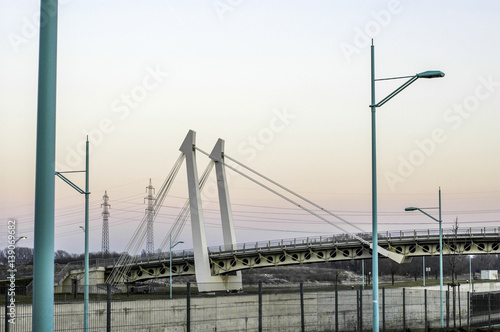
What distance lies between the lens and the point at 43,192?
6.38 m

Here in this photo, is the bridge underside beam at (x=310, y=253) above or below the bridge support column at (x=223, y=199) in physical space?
below

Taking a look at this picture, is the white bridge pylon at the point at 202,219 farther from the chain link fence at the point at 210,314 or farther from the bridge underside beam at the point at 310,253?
the chain link fence at the point at 210,314

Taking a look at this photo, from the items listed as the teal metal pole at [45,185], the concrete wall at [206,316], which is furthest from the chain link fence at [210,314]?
the teal metal pole at [45,185]

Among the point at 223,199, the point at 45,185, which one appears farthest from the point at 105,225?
the point at 45,185

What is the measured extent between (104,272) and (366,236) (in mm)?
29250

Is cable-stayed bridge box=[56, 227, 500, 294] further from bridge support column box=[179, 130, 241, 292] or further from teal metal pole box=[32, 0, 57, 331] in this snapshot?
teal metal pole box=[32, 0, 57, 331]

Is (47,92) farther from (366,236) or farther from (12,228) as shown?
(366,236)

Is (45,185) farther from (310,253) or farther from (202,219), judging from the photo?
(310,253)

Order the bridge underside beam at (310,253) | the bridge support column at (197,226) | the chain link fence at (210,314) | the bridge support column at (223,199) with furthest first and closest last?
1. the bridge underside beam at (310,253)
2. the bridge support column at (223,199)
3. the bridge support column at (197,226)
4. the chain link fence at (210,314)

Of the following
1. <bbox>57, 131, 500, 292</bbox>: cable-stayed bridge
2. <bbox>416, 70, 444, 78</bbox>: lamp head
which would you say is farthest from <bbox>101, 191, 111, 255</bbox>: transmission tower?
<bbox>416, 70, 444, 78</bbox>: lamp head

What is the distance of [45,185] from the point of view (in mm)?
6391

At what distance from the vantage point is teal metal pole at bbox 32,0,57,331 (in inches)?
249

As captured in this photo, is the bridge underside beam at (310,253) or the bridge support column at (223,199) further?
the bridge underside beam at (310,253)

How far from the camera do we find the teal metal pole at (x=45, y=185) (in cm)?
632
